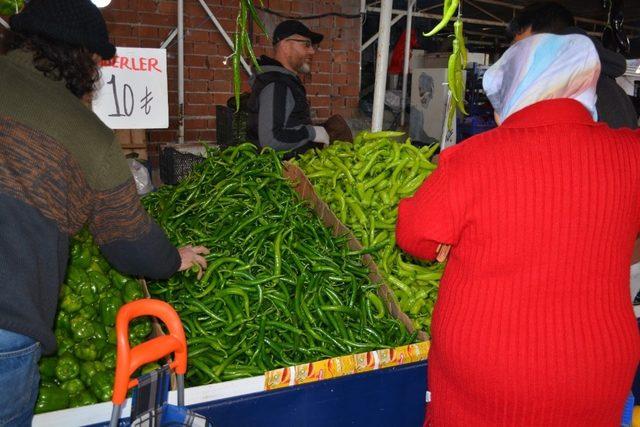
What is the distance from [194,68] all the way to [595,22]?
26.9 ft

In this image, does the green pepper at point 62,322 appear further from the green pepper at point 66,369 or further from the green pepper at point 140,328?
the green pepper at point 140,328

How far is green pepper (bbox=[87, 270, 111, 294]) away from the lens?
2.69m

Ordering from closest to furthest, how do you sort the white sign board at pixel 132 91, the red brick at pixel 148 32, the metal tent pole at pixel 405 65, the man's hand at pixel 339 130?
the white sign board at pixel 132 91, the man's hand at pixel 339 130, the red brick at pixel 148 32, the metal tent pole at pixel 405 65

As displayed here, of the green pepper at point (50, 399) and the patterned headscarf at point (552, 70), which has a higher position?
the patterned headscarf at point (552, 70)

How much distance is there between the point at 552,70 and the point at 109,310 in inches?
86.5

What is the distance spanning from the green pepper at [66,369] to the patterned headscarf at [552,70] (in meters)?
2.07

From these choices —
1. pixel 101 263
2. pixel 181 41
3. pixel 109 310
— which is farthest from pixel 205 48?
pixel 109 310

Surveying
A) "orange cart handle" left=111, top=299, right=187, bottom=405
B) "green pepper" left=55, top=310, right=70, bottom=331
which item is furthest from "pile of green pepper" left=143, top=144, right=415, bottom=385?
"orange cart handle" left=111, top=299, right=187, bottom=405

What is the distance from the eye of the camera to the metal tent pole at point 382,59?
10.4 ft

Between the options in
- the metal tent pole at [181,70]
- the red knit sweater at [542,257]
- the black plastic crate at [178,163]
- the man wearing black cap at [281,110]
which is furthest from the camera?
the metal tent pole at [181,70]

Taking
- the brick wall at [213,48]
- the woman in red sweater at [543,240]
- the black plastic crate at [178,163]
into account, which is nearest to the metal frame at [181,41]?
the brick wall at [213,48]

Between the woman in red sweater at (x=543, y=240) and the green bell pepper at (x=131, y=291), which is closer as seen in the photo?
the woman in red sweater at (x=543, y=240)

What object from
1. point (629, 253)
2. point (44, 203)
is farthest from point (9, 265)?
point (629, 253)

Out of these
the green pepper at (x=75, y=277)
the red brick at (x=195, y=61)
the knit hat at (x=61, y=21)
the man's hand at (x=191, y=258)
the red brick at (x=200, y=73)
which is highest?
the red brick at (x=195, y=61)
